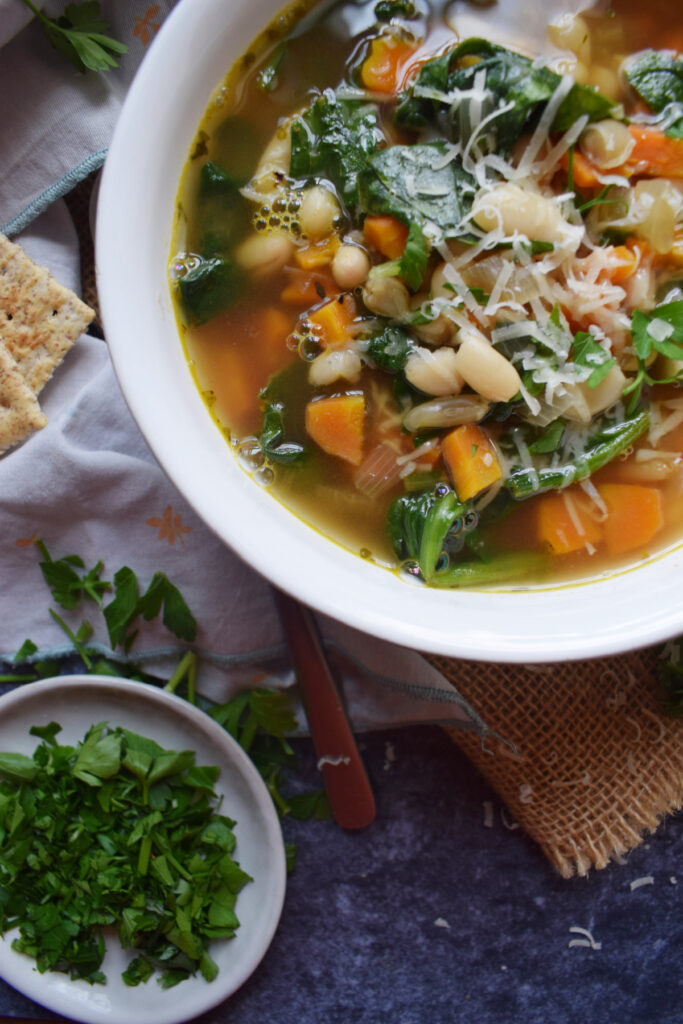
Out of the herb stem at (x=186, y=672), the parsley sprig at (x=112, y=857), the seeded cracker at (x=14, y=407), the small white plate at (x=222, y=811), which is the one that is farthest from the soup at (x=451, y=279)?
the parsley sprig at (x=112, y=857)

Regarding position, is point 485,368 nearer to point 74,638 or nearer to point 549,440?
point 549,440

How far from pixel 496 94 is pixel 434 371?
0.62m

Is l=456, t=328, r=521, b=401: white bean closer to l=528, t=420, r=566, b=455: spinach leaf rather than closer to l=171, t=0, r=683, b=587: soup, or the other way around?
l=171, t=0, r=683, b=587: soup

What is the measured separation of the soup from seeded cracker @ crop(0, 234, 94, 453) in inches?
19.5

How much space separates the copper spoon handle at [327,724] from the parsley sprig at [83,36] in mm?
1460

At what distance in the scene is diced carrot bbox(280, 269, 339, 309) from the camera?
209 centimetres

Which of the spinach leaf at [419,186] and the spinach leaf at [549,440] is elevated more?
the spinach leaf at [419,186]

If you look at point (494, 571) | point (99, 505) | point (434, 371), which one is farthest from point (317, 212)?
point (99, 505)

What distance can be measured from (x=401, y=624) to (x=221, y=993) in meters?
1.34

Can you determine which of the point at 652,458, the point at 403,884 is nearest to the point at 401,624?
the point at 652,458

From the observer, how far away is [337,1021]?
266 centimetres

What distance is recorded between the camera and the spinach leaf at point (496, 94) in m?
1.93

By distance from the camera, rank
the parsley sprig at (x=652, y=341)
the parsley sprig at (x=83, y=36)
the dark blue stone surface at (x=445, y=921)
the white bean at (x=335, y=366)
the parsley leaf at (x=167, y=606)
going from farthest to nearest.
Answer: the dark blue stone surface at (x=445, y=921)
the parsley leaf at (x=167, y=606)
the parsley sprig at (x=83, y=36)
the white bean at (x=335, y=366)
the parsley sprig at (x=652, y=341)

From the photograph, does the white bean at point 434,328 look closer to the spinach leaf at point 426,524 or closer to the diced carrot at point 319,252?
the diced carrot at point 319,252
